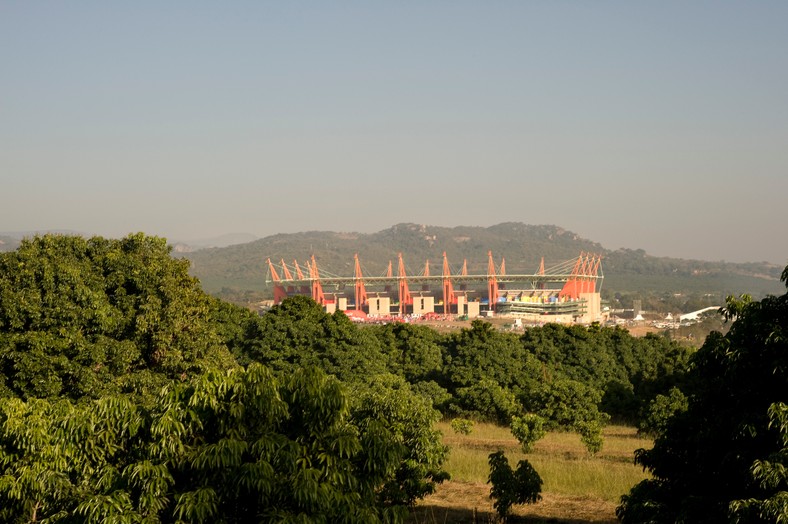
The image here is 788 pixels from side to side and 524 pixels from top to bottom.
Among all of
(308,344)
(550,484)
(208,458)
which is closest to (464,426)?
(308,344)

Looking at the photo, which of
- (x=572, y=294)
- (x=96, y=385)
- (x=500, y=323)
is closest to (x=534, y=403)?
(x=96, y=385)

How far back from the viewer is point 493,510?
607 inches

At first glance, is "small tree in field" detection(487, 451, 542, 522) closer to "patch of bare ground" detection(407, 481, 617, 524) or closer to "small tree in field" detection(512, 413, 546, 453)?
"patch of bare ground" detection(407, 481, 617, 524)

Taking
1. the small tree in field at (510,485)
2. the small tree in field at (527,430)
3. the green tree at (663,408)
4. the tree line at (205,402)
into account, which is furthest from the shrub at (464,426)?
the small tree in field at (510,485)

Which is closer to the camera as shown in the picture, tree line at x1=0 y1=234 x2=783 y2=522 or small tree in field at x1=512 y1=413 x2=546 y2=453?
tree line at x1=0 y1=234 x2=783 y2=522

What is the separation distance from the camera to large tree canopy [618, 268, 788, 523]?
8.45 m

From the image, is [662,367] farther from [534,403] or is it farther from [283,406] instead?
[283,406]

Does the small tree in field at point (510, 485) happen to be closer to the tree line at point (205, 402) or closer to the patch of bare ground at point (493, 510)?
the patch of bare ground at point (493, 510)

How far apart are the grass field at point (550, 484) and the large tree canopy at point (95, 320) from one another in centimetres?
605

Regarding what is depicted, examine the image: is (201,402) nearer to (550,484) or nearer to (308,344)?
(550,484)

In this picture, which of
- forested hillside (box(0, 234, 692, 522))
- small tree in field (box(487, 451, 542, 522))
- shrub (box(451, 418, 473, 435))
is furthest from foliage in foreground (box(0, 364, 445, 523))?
shrub (box(451, 418, 473, 435))

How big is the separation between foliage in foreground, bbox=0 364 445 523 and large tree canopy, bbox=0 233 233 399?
22.9ft

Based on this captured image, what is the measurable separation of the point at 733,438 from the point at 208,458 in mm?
5502

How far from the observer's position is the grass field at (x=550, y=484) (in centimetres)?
1491
